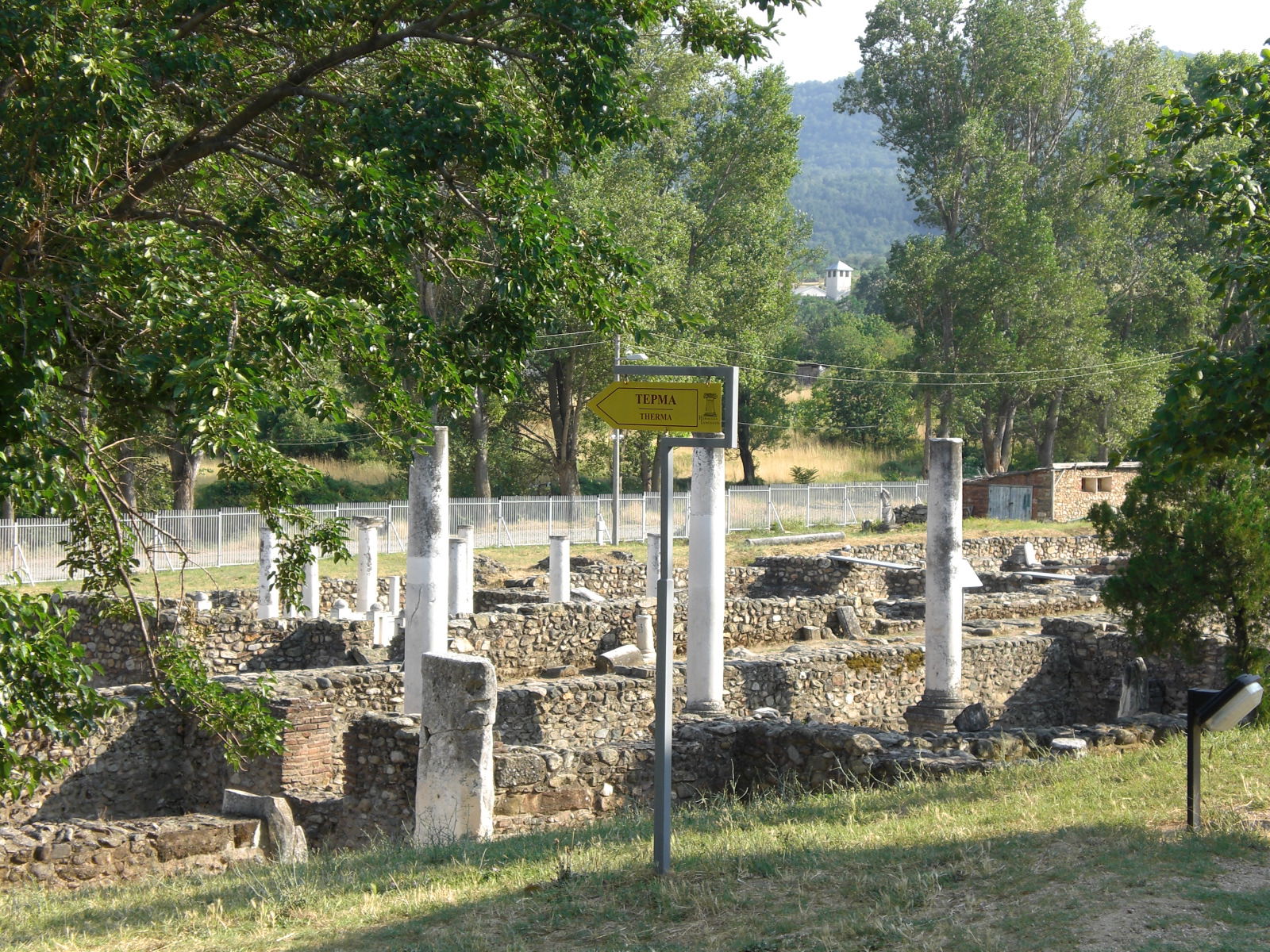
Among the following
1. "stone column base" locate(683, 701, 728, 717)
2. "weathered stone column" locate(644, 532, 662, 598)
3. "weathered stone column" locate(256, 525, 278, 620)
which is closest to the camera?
"stone column base" locate(683, 701, 728, 717)

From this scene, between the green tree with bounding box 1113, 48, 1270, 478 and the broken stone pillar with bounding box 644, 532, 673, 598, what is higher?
the green tree with bounding box 1113, 48, 1270, 478

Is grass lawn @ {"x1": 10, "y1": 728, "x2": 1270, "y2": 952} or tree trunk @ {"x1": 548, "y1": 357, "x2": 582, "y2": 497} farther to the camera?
tree trunk @ {"x1": 548, "y1": 357, "x2": 582, "y2": 497}

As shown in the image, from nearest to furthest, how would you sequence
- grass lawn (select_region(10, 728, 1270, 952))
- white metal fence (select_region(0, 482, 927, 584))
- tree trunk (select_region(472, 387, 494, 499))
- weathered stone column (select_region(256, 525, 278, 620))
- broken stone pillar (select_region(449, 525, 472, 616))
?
grass lawn (select_region(10, 728, 1270, 952))
broken stone pillar (select_region(449, 525, 472, 616))
weathered stone column (select_region(256, 525, 278, 620))
white metal fence (select_region(0, 482, 927, 584))
tree trunk (select_region(472, 387, 494, 499))

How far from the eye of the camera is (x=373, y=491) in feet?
141

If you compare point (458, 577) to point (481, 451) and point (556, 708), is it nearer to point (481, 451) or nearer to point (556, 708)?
point (556, 708)

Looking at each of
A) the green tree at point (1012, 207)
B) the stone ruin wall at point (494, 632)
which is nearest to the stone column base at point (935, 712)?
the stone ruin wall at point (494, 632)

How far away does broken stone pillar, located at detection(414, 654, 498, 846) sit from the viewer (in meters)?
9.00

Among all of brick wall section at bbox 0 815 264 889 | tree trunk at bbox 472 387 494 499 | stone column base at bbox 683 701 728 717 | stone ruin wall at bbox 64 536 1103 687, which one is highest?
tree trunk at bbox 472 387 494 499

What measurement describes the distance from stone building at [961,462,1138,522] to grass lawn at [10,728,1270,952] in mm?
35148

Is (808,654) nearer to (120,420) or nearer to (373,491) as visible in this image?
(120,420)

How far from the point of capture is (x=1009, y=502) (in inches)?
1689

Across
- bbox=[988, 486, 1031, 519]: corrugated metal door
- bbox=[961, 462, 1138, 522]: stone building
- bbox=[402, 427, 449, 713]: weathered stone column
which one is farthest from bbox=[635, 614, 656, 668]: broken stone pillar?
bbox=[988, 486, 1031, 519]: corrugated metal door

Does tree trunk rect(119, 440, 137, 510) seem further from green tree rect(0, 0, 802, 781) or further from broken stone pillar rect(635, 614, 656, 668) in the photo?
broken stone pillar rect(635, 614, 656, 668)

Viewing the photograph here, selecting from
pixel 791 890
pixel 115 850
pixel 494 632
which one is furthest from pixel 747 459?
pixel 791 890
